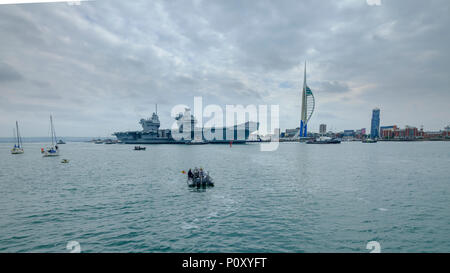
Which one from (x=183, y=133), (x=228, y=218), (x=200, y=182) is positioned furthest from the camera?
(x=183, y=133)

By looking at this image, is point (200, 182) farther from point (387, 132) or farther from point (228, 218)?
point (387, 132)

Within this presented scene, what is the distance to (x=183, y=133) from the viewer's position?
122m

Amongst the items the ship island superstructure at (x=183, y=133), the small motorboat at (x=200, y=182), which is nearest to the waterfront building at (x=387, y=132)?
the ship island superstructure at (x=183, y=133)

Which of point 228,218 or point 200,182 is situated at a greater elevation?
point 200,182

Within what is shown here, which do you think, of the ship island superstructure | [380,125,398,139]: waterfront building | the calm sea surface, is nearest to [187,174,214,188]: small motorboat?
the calm sea surface

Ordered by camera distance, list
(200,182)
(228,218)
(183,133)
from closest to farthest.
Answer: (228,218)
(200,182)
(183,133)

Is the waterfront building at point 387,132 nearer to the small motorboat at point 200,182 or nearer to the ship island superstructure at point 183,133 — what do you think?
the ship island superstructure at point 183,133

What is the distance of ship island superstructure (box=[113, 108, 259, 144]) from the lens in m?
120

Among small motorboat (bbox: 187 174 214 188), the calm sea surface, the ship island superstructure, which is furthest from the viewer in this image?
the ship island superstructure

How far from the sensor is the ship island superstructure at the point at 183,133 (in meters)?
120

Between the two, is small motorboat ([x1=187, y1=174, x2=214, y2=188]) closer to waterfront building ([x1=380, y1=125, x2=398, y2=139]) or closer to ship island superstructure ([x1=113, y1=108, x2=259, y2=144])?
ship island superstructure ([x1=113, y1=108, x2=259, y2=144])

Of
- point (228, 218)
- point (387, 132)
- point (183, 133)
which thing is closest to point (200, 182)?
point (228, 218)
